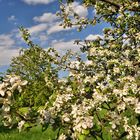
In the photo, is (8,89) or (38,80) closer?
(8,89)

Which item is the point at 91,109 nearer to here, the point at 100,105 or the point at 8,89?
the point at 100,105

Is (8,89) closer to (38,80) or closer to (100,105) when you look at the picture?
(100,105)

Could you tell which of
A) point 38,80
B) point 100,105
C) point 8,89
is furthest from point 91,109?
point 38,80

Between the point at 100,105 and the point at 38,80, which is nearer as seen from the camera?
the point at 100,105

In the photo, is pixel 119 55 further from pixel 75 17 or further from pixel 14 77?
pixel 14 77

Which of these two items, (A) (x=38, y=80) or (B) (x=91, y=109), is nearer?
(B) (x=91, y=109)

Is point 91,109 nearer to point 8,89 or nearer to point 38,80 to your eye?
point 8,89

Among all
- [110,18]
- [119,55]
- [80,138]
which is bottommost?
[80,138]

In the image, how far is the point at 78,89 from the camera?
6.85 meters

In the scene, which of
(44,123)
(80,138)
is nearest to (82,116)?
(80,138)

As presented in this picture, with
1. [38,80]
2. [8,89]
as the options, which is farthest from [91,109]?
[38,80]

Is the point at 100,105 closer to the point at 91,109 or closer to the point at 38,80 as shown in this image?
the point at 91,109

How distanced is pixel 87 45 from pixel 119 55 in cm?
231

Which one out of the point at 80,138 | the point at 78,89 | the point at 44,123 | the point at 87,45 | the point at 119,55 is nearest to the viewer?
the point at 80,138
